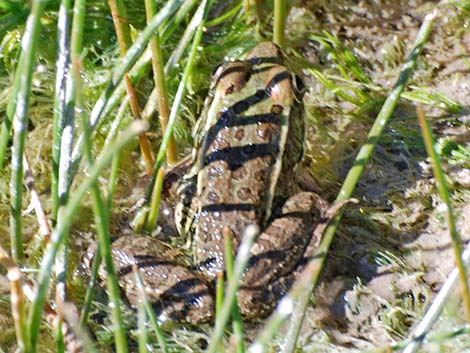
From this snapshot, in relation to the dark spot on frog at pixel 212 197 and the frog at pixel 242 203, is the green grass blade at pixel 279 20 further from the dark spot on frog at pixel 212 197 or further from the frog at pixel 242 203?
the dark spot on frog at pixel 212 197

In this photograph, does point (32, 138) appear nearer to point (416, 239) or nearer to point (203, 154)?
point (203, 154)

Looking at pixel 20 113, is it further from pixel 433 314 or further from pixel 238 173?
pixel 433 314

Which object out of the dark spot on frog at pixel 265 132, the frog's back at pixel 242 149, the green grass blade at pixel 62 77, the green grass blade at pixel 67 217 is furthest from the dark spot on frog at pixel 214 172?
the green grass blade at pixel 67 217

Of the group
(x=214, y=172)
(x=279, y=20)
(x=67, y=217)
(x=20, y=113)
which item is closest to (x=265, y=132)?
(x=214, y=172)

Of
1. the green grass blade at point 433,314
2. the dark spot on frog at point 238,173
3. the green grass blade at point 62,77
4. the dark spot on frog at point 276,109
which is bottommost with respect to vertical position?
the green grass blade at point 433,314

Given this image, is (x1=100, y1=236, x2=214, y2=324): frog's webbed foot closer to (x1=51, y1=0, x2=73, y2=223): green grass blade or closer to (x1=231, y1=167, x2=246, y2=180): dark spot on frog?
(x1=231, y1=167, x2=246, y2=180): dark spot on frog

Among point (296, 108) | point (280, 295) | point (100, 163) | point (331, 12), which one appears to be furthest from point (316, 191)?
point (100, 163)

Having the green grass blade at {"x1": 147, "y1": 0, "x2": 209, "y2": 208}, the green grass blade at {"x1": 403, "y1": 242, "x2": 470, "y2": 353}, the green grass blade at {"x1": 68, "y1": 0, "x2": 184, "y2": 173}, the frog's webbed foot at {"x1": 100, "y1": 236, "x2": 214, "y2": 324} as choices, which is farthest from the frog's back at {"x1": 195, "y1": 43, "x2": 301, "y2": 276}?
the green grass blade at {"x1": 403, "y1": 242, "x2": 470, "y2": 353}

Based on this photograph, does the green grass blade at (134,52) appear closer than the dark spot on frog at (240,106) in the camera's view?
Yes
